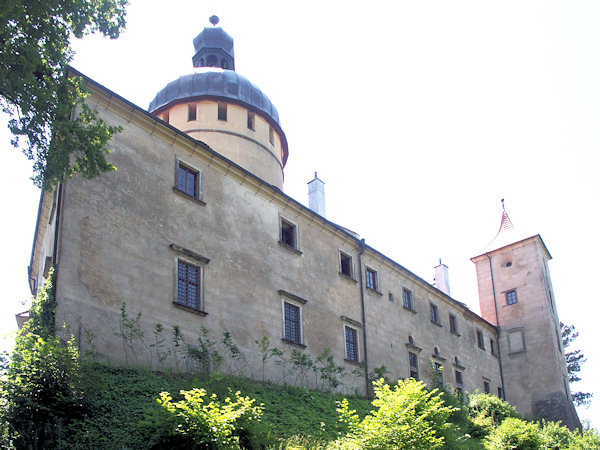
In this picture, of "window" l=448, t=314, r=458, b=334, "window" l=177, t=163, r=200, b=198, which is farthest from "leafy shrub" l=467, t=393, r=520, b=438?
"window" l=177, t=163, r=200, b=198

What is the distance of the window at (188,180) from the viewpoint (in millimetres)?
21672

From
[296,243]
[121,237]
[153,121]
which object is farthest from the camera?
[296,243]

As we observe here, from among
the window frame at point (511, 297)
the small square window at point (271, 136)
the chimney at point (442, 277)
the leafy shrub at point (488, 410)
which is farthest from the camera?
the chimney at point (442, 277)

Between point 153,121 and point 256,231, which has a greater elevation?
point 153,121

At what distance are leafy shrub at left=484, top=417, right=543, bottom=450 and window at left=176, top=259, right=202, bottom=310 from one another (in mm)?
10013

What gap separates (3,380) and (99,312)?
4.75 meters

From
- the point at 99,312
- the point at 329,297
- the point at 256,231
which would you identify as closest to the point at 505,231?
the point at 329,297

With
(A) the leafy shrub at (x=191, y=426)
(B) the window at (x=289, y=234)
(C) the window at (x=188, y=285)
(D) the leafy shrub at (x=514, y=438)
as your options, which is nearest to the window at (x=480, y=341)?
(D) the leafy shrub at (x=514, y=438)

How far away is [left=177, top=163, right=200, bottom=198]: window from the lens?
71.1ft

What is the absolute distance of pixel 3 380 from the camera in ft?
41.9

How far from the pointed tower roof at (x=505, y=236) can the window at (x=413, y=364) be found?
15589 mm

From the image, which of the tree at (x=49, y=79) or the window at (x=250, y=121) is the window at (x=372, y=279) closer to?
the window at (x=250, y=121)

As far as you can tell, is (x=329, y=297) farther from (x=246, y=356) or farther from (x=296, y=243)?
(x=246, y=356)

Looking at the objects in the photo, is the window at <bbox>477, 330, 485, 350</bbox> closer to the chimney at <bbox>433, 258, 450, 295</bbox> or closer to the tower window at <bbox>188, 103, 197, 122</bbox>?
the chimney at <bbox>433, 258, 450, 295</bbox>
